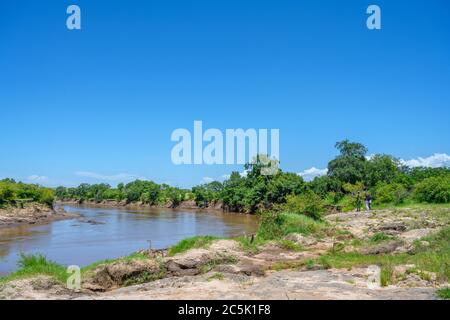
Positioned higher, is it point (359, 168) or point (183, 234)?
point (359, 168)

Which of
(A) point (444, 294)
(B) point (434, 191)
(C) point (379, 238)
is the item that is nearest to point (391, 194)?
(B) point (434, 191)

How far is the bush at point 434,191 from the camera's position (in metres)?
36.3

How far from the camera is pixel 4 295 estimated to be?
11.3 metres

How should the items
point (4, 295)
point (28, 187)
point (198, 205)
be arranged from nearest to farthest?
point (4, 295) < point (28, 187) < point (198, 205)

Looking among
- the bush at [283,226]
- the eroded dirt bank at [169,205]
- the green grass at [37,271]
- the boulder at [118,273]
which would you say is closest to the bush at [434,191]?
the bush at [283,226]

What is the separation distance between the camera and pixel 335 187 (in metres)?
56.3

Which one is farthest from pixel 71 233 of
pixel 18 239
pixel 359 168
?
pixel 359 168

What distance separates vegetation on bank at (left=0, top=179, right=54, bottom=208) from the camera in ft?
159

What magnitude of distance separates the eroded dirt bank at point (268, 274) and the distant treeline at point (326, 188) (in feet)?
22.6

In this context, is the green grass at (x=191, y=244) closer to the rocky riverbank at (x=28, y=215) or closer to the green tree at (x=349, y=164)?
the rocky riverbank at (x=28, y=215)

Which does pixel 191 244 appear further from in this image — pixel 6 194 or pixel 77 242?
pixel 6 194

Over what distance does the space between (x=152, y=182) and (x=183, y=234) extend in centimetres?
7826

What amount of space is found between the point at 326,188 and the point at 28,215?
37.3 meters
